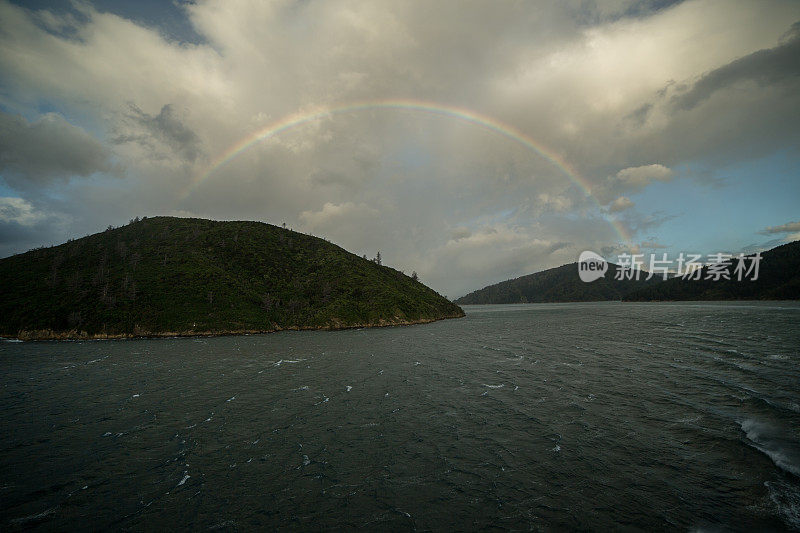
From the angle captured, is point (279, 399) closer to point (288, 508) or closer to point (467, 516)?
point (288, 508)

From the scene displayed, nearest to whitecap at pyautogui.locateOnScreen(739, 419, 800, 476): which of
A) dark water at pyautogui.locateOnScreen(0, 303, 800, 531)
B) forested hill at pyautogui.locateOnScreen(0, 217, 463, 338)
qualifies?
dark water at pyautogui.locateOnScreen(0, 303, 800, 531)

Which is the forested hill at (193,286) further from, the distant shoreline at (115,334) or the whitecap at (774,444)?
the whitecap at (774,444)

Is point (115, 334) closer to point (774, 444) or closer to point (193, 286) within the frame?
point (193, 286)

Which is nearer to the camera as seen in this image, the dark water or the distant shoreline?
the dark water

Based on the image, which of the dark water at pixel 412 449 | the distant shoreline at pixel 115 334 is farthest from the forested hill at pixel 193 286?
the dark water at pixel 412 449

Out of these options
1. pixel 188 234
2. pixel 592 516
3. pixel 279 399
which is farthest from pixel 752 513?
pixel 188 234

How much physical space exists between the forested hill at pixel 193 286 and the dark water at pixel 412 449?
2538 inches

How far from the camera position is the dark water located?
1246cm

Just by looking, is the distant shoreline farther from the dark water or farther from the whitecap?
the whitecap

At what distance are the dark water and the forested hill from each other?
64.5 m

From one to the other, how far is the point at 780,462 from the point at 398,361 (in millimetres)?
37722

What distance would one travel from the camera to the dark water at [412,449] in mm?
12461

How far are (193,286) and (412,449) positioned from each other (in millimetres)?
116571

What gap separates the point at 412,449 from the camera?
1862cm
